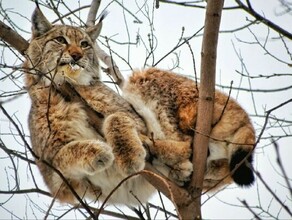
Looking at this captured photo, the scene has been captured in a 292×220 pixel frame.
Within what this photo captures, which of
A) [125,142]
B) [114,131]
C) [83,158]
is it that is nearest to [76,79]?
[114,131]

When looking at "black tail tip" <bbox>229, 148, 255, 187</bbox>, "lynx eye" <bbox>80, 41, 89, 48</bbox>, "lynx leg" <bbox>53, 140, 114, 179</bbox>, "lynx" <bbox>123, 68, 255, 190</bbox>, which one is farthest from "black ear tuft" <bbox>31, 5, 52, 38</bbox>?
"black tail tip" <bbox>229, 148, 255, 187</bbox>

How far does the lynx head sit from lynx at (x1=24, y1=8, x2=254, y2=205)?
0.04 feet

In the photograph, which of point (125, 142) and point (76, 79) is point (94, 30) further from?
point (125, 142)

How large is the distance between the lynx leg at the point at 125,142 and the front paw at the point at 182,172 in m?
0.29

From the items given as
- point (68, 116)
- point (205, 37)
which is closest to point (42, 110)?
point (68, 116)

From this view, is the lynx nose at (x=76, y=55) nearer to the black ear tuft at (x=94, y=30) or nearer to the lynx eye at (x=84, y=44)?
the lynx eye at (x=84, y=44)

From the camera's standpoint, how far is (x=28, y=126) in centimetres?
498

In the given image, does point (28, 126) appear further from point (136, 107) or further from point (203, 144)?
point (203, 144)

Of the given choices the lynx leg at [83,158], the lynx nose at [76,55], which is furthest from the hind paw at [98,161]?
the lynx nose at [76,55]

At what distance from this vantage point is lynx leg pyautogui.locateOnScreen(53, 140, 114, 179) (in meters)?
4.14

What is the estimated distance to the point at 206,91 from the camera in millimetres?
4020

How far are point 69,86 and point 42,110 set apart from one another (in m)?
0.34

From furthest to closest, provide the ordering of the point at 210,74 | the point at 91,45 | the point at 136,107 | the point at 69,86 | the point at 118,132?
1. the point at 91,45
2. the point at 136,107
3. the point at 69,86
4. the point at 118,132
5. the point at 210,74

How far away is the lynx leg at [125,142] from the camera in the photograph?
4.29m
